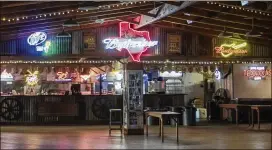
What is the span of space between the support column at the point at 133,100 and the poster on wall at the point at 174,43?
551cm

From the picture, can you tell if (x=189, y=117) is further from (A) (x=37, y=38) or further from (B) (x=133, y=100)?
(A) (x=37, y=38)

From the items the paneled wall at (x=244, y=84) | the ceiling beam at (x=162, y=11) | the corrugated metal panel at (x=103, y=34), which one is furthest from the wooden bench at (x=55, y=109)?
the paneled wall at (x=244, y=84)

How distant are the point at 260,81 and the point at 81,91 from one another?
8.39 metres

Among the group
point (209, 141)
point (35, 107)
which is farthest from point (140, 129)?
point (35, 107)

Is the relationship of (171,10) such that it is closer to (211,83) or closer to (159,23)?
(159,23)

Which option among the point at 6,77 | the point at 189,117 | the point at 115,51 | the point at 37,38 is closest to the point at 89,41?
the point at 115,51

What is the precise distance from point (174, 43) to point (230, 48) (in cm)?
251

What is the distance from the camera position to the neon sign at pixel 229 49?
66.6 ft

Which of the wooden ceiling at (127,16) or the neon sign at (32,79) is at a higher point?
the wooden ceiling at (127,16)

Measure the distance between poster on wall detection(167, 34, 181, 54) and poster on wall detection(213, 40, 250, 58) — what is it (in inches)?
63.7

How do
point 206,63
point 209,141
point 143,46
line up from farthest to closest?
point 206,63, point 143,46, point 209,141

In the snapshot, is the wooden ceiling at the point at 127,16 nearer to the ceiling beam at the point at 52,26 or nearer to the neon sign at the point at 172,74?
the ceiling beam at the point at 52,26

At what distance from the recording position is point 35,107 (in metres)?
19.6

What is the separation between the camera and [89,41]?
19688mm
